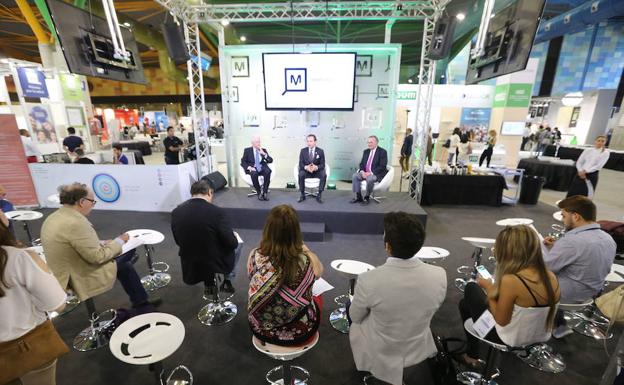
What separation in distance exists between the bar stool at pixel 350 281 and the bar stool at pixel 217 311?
93 centimetres

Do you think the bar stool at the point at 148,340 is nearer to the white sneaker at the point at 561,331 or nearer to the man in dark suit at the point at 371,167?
the white sneaker at the point at 561,331

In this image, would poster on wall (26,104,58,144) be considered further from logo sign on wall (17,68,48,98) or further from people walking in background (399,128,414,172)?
people walking in background (399,128,414,172)

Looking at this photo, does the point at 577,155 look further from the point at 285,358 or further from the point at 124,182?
the point at 124,182

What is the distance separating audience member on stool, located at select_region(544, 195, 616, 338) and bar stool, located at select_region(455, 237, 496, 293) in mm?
529

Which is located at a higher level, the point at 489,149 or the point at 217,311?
the point at 489,149

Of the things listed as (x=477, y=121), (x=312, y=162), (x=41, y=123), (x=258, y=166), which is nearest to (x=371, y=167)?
(x=312, y=162)

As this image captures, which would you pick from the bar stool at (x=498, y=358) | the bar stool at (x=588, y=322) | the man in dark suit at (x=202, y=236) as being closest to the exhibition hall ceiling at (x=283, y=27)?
the man in dark suit at (x=202, y=236)

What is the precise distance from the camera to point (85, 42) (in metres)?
3.35

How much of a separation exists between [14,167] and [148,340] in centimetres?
570

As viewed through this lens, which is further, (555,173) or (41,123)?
(555,173)

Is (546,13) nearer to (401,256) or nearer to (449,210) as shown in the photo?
(449,210)

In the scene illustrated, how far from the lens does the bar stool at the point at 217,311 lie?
2439 millimetres

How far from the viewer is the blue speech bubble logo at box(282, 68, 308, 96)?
5.58 meters

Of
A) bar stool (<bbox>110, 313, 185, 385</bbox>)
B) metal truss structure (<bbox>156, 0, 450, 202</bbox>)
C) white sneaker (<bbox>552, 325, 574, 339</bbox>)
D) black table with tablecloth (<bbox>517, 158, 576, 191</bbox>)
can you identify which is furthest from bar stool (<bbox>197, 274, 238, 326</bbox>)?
black table with tablecloth (<bbox>517, 158, 576, 191</bbox>)
